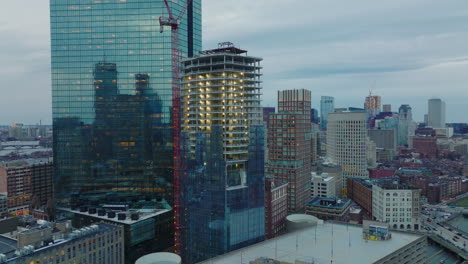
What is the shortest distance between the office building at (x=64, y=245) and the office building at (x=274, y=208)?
6613cm

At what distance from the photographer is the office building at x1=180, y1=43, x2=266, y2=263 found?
11525 centimetres

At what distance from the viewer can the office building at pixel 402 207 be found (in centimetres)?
Answer: 17262

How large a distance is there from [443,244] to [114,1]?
197 meters

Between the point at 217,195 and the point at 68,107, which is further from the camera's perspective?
the point at 68,107

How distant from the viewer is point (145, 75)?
16538 cm

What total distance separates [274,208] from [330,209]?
2844 cm

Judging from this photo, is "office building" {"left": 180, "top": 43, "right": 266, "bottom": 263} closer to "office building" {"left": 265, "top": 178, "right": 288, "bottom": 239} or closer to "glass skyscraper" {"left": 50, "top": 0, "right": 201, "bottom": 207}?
"office building" {"left": 265, "top": 178, "right": 288, "bottom": 239}

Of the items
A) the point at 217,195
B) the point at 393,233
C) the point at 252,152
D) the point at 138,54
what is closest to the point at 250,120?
the point at 252,152

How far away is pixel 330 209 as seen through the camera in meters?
169

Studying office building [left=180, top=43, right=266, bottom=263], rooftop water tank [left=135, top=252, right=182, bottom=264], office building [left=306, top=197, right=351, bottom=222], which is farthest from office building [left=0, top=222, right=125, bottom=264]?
office building [left=306, top=197, right=351, bottom=222]

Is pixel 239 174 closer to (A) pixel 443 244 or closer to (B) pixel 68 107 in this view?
(B) pixel 68 107

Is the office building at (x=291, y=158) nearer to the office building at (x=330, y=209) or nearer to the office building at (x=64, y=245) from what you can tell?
the office building at (x=330, y=209)

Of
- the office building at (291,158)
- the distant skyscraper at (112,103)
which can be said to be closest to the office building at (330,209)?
the office building at (291,158)

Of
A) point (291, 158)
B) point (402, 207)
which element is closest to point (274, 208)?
point (291, 158)
